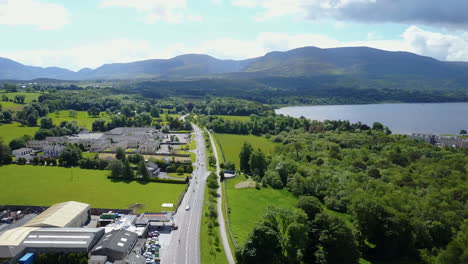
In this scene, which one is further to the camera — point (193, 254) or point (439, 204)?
point (439, 204)

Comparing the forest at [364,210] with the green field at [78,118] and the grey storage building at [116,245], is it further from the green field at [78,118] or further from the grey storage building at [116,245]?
the green field at [78,118]

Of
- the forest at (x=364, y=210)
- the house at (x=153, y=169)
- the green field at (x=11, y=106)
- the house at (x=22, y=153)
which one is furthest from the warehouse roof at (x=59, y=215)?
the green field at (x=11, y=106)

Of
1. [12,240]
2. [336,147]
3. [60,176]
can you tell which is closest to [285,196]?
[336,147]

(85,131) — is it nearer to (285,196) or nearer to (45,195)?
(45,195)

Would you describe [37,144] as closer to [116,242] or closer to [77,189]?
[77,189]

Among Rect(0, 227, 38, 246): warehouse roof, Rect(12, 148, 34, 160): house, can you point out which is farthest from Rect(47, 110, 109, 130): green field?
Rect(0, 227, 38, 246): warehouse roof

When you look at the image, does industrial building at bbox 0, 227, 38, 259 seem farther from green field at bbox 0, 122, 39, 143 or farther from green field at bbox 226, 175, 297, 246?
green field at bbox 0, 122, 39, 143
